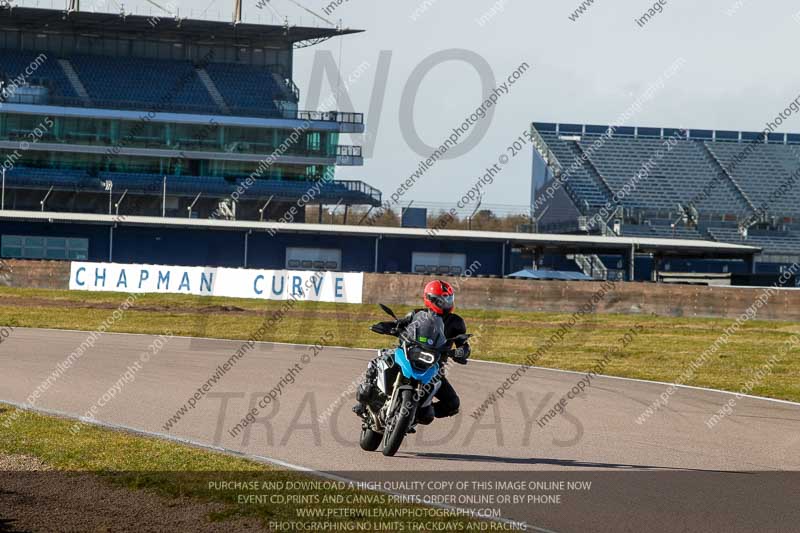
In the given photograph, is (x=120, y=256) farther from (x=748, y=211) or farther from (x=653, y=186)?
(x=748, y=211)

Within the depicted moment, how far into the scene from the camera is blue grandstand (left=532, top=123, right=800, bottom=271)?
6444 cm

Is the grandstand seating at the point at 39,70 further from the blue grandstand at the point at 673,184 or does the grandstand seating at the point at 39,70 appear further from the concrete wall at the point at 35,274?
the concrete wall at the point at 35,274

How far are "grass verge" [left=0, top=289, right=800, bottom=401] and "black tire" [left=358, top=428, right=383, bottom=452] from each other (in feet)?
28.4

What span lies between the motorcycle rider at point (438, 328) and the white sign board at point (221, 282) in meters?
25.7

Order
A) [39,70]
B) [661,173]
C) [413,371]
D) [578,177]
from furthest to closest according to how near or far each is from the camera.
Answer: [661,173], [39,70], [578,177], [413,371]

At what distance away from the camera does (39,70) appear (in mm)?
68062

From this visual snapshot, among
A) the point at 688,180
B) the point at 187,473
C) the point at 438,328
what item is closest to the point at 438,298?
the point at 438,328

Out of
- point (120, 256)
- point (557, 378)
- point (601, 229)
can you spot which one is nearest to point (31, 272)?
point (120, 256)

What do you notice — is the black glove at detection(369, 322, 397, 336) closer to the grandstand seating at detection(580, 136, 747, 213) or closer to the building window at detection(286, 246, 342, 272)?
the building window at detection(286, 246, 342, 272)

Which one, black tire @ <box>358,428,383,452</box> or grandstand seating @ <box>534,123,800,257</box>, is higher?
grandstand seating @ <box>534,123,800,257</box>

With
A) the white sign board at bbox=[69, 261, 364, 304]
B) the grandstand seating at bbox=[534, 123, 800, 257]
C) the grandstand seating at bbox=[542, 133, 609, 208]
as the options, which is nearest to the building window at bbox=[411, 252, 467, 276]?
the grandstand seating at bbox=[534, 123, 800, 257]

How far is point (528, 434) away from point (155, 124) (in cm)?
5811

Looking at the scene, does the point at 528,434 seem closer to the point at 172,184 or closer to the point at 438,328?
the point at 438,328

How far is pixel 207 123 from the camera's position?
67.3m
